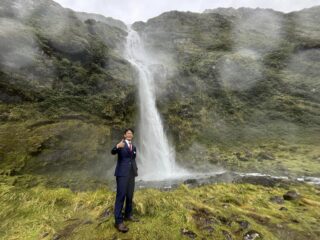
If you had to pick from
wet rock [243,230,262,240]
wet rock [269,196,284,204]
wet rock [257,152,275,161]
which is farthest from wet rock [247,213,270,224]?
wet rock [257,152,275,161]

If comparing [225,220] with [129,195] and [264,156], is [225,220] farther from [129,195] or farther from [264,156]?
[264,156]

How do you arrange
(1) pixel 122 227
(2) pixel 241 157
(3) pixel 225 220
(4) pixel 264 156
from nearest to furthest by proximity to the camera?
(1) pixel 122 227 < (3) pixel 225 220 < (4) pixel 264 156 < (2) pixel 241 157

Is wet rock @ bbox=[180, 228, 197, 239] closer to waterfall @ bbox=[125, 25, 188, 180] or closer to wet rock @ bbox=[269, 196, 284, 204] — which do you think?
wet rock @ bbox=[269, 196, 284, 204]

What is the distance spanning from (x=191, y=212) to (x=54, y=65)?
71.1ft

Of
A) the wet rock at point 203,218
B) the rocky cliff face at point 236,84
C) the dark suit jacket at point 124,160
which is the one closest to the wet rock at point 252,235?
the wet rock at point 203,218

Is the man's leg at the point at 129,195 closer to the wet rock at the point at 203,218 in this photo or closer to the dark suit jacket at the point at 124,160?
the dark suit jacket at the point at 124,160

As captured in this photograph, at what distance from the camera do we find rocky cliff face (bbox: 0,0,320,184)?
73.6ft

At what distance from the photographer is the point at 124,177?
348 inches

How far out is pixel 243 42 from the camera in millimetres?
48031

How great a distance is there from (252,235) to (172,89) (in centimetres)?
2996

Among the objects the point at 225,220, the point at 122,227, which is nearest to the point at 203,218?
the point at 225,220

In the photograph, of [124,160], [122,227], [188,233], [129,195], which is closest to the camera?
[122,227]

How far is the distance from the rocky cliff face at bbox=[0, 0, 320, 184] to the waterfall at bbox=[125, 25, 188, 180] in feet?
4.29

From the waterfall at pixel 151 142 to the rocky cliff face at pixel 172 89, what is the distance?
1.31m
